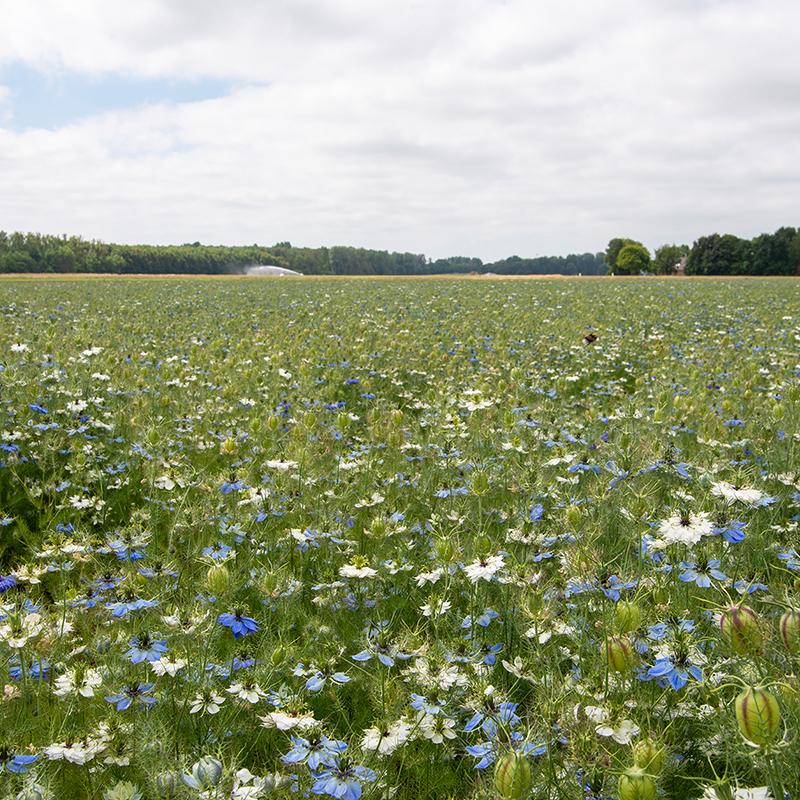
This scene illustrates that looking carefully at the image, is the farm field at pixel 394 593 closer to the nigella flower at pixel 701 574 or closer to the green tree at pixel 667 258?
the nigella flower at pixel 701 574

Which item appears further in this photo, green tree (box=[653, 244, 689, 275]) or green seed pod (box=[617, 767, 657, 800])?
green tree (box=[653, 244, 689, 275])

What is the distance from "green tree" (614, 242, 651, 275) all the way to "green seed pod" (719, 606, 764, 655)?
10082 centimetres

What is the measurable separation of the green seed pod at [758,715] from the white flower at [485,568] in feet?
4.31

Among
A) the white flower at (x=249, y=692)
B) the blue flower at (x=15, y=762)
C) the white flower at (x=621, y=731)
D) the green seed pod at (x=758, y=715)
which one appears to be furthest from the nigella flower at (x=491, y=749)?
the blue flower at (x=15, y=762)

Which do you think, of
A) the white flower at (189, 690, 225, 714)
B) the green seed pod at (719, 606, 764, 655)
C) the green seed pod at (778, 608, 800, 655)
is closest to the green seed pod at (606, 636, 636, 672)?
the green seed pod at (719, 606, 764, 655)

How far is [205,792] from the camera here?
5.65 ft

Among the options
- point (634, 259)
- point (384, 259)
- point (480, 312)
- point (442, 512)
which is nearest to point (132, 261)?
point (384, 259)

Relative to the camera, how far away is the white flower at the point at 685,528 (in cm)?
232

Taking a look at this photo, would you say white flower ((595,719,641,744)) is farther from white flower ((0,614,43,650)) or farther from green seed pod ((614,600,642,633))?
white flower ((0,614,43,650))

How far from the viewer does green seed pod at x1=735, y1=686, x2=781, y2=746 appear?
50.8 inches

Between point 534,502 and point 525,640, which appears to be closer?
point 525,640

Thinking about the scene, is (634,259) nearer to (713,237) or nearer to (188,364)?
(713,237)

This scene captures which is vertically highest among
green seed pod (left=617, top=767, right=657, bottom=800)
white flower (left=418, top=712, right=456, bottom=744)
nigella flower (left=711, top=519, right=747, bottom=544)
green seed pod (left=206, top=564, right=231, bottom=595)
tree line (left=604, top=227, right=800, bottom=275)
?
tree line (left=604, top=227, right=800, bottom=275)

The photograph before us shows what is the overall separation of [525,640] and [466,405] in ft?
10.8
